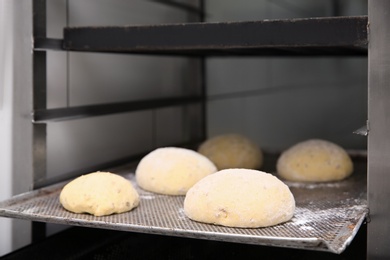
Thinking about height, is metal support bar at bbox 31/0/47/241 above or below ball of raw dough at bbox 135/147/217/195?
above

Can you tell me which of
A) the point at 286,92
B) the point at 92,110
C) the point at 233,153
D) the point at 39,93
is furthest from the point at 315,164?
the point at 286,92

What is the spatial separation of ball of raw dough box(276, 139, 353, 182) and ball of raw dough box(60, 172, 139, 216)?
0.63 meters

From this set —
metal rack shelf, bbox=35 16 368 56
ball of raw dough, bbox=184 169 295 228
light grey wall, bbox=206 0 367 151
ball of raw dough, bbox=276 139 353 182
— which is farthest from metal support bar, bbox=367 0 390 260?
light grey wall, bbox=206 0 367 151

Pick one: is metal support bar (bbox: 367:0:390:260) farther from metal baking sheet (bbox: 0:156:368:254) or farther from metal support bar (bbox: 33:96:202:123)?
metal support bar (bbox: 33:96:202:123)

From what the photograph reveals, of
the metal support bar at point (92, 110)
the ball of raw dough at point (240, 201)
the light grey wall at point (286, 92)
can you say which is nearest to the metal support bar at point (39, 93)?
the metal support bar at point (92, 110)

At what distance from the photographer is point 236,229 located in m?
1.34

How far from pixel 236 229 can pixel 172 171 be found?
1.50 ft

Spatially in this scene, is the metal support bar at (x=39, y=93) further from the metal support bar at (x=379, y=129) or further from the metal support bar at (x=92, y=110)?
the metal support bar at (x=379, y=129)

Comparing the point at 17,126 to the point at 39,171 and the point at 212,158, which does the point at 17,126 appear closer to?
the point at 39,171

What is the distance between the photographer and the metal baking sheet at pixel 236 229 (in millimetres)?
1208

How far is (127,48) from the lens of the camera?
164 cm

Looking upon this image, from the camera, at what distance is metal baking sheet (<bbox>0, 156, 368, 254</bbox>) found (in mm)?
1208

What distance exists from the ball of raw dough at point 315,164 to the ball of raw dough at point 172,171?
0.29 m

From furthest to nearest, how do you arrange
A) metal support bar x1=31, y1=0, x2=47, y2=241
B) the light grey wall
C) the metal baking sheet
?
the light grey wall < metal support bar x1=31, y1=0, x2=47, y2=241 < the metal baking sheet
